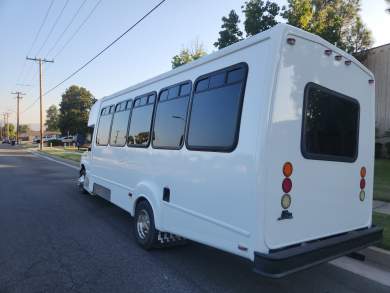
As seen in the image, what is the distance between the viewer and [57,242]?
233 inches

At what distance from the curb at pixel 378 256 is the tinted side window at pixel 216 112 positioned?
2.84m

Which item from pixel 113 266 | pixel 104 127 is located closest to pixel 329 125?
pixel 113 266

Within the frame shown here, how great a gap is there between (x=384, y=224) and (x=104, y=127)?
6269 mm

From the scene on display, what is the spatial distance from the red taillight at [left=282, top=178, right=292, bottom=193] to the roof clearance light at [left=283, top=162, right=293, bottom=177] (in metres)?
0.05

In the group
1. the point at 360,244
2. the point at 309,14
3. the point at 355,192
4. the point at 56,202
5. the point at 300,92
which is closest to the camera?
the point at 300,92

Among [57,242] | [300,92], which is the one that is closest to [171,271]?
[57,242]

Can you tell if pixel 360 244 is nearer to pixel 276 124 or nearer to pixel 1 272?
pixel 276 124

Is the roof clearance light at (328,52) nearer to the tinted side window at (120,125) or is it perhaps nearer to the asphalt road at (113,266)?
the asphalt road at (113,266)

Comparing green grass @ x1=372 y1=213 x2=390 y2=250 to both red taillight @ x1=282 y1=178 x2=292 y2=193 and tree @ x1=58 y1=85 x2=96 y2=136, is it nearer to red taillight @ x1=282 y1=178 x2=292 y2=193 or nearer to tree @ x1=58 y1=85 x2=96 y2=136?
red taillight @ x1=282 y1=178 x2=292 y2=193

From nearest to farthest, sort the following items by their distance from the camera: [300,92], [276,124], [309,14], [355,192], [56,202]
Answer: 1. [276,124]
2. [300,92]
3. [355,192]
4. [56,202]
5. [309,14]

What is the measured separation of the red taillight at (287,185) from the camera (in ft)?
12.0

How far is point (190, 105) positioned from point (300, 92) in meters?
1.54

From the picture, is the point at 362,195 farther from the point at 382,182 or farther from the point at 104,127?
the point at 382,182

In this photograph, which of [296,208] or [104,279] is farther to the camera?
[104,279]
